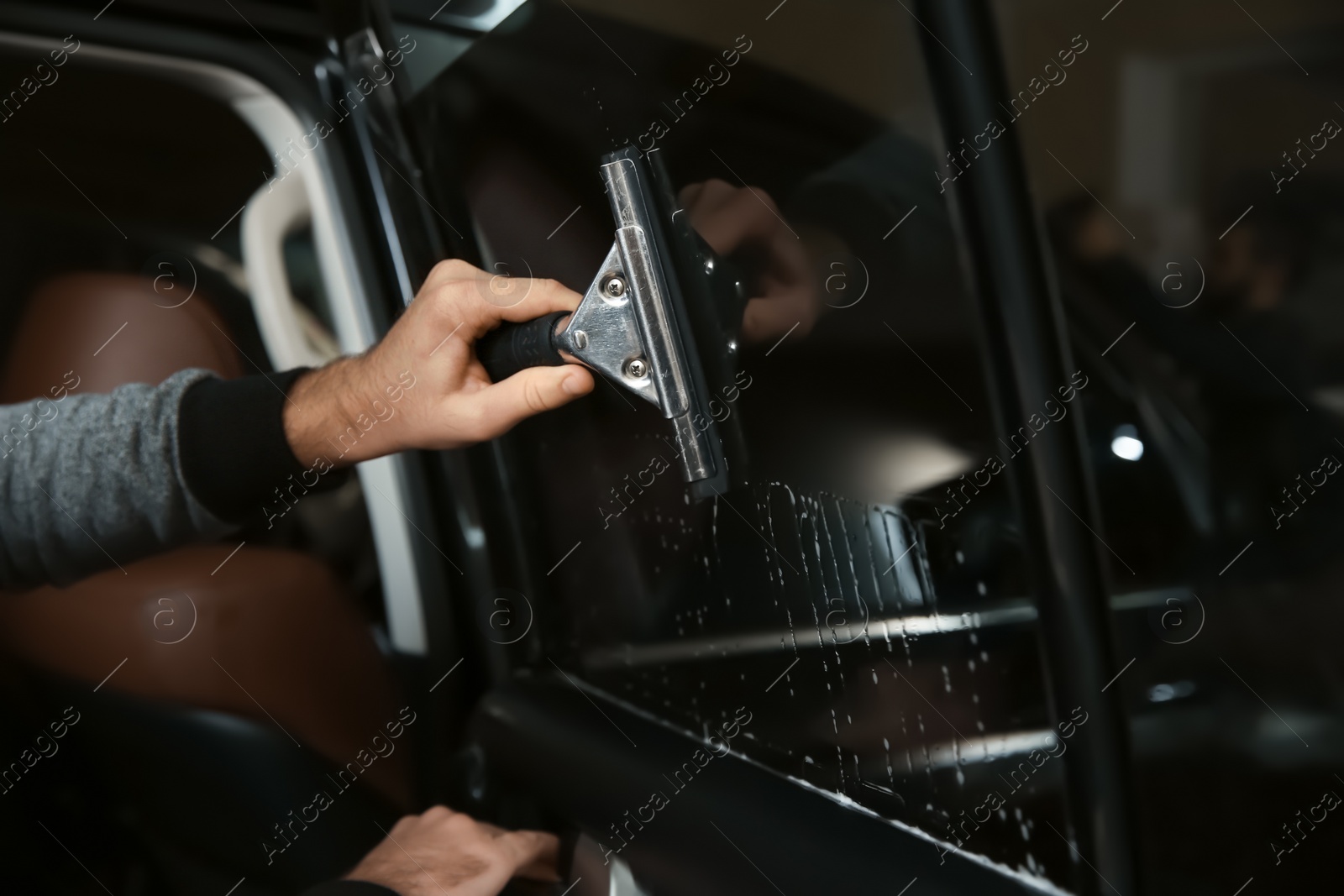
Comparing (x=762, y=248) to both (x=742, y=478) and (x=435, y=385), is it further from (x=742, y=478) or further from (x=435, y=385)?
(x=435, y=385)

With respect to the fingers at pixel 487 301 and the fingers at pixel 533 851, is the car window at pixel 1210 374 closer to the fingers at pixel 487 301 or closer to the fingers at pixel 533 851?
the fingers at pixel 487 301

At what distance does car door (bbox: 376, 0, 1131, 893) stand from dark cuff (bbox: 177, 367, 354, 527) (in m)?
0.26

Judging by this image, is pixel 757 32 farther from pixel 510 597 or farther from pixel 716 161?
pixel 510 597

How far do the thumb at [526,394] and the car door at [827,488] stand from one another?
0.35 feet

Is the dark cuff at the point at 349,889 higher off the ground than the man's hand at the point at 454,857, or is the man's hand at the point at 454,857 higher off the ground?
the man's hand at the point at 454,857

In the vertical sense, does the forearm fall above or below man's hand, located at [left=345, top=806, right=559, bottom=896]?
above

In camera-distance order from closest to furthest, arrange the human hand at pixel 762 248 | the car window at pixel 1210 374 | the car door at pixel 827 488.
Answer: the car window at pixel 1210 374 < the car door at pixel 827 488 < the human hand at pixel 762 248

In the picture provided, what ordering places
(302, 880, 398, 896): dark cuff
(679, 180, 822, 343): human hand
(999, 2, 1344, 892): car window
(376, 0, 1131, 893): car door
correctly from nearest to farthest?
(999, 2, 1344, 892): car window < (376, 0, 1131, 893): car door < (679, 180, 822, 343): human hand < (302, 880, 398, 896): dark cuff

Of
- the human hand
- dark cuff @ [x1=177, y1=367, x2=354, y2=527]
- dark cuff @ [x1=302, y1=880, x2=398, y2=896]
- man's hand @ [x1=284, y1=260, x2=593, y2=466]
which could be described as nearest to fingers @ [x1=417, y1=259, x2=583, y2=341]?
man's hand @ [x1=284, y1=260, x2=593, y2=466]

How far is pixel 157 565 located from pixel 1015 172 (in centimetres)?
92

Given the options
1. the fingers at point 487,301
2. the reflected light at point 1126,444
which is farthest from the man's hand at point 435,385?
the reflected light at point 1126,444

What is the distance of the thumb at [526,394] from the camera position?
2.21 feet

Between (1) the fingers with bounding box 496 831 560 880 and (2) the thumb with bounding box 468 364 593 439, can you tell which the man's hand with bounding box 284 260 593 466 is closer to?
(2) the thumb with bounding box 468 364 593 439

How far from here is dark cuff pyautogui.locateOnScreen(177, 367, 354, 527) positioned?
2.81 ft
